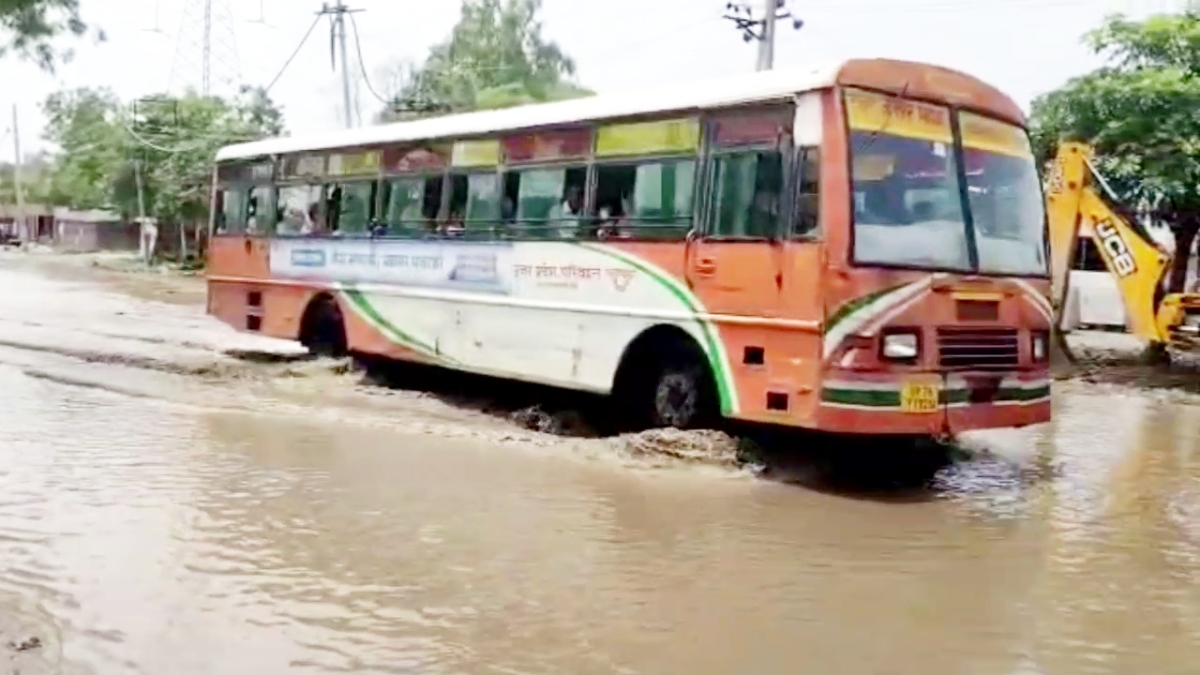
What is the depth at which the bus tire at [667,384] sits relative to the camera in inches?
393

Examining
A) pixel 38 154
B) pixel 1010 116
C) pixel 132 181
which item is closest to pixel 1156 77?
pixel 1010 116

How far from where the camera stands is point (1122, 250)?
17.2 meters

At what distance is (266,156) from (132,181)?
1392 inches

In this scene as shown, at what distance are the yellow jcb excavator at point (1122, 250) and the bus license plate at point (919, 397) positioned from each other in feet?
29.4

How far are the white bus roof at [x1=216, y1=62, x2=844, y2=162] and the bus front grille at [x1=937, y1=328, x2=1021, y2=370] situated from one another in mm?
1795

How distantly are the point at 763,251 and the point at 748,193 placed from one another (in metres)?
0.44

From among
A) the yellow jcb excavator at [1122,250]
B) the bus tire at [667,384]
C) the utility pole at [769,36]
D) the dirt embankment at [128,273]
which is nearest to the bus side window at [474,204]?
the bus tire at [667,384]

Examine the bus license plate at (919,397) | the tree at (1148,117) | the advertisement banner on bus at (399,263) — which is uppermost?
the tree at (1148,117)

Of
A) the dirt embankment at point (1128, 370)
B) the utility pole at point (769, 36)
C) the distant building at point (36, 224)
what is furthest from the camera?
the distant building at point (36, 224)

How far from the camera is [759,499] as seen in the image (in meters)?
8.68

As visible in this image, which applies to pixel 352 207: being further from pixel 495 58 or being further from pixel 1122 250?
pixel 495 58

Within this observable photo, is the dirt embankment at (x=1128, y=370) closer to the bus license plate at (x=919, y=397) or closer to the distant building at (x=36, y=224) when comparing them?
the bus license plate at (x=919, y=397)

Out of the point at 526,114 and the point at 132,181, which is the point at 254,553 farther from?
the point at 132,181

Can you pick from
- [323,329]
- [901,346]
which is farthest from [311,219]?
[901,346]
